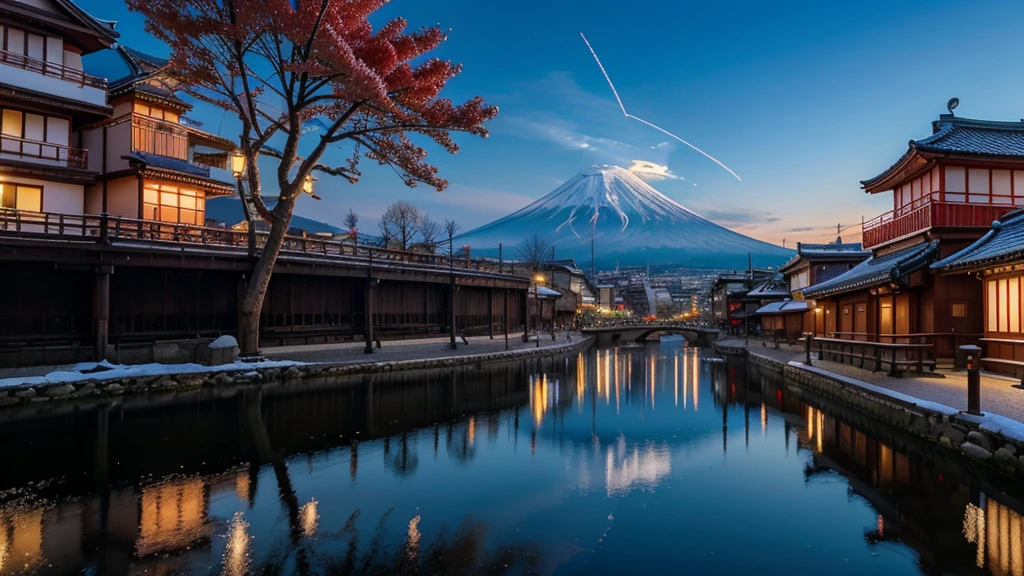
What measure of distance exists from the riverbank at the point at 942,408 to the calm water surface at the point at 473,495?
58 centimetres

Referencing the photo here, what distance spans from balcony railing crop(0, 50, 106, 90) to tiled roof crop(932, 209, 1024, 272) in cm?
3309

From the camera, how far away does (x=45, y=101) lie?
21031 mm

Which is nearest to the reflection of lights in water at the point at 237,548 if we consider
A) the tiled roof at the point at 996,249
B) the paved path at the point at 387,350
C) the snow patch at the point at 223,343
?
the snow patch at the point at 223,343

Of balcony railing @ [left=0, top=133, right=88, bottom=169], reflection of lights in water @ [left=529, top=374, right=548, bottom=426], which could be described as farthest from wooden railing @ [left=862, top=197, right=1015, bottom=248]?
balcony railing @ [left=0, top=133, right=88, bottom=169]

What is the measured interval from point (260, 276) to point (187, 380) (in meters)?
4.37

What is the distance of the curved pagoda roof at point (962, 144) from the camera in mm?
19469

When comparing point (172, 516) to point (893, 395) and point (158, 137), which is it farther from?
point (158, 137)

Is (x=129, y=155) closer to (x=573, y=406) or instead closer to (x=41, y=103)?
(x=41, y=103)

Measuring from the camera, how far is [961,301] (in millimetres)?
17984

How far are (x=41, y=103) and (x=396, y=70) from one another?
14.7 meters

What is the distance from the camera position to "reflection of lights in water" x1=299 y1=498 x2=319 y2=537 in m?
6.61

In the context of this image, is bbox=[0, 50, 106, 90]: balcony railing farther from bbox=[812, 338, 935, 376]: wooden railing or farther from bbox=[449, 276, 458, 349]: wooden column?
bbox=[812, 338, 935, 376]: wooden railing

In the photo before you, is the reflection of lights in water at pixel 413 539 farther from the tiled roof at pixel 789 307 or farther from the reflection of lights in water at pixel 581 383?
the tiled roof at pixel 789 307

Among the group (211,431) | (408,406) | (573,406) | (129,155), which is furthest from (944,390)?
(129,155)
